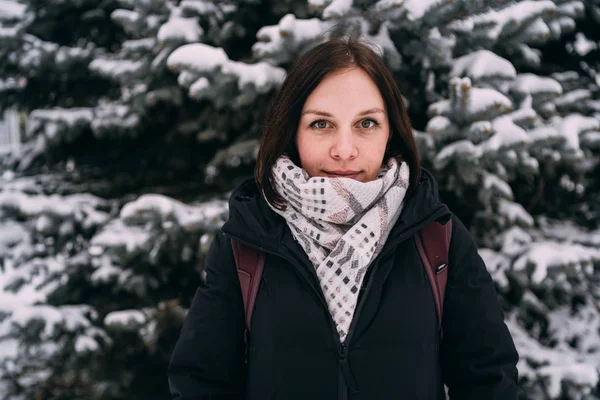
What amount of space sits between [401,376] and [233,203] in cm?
75

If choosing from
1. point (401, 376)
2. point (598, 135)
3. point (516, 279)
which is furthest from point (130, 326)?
point (598, 135)

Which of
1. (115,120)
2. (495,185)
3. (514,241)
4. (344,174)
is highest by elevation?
(344,174)

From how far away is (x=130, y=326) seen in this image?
2678 mm

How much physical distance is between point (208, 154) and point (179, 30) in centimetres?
114

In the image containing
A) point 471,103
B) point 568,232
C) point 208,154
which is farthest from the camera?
point 208,154

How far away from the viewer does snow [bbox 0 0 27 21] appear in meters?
3.43

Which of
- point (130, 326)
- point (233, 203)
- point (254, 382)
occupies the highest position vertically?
point (233, 203)

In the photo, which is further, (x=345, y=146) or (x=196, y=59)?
(x=196, y=59)

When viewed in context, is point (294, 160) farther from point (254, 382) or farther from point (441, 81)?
point (441, 81)

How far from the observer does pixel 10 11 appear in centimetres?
365

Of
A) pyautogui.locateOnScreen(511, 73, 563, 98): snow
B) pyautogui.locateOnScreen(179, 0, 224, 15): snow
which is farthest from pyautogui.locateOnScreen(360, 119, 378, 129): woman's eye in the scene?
pyautogui.locateOnScreen(179, 0, 224, 15): snow

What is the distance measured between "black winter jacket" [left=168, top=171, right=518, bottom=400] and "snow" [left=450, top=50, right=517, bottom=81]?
115 centimetres

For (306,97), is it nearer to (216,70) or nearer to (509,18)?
(216,70)

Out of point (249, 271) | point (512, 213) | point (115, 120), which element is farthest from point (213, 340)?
point (115, 120)
